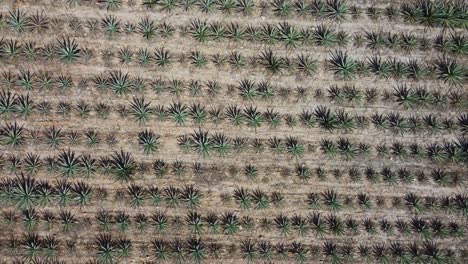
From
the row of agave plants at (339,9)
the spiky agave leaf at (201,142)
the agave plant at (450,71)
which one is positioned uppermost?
the row of agave plants at (339,9)


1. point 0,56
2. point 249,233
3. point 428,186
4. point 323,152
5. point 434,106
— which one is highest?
point 0,56

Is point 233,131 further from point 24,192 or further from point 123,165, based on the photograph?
point 24,192

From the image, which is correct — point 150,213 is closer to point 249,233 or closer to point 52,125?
point 249,233

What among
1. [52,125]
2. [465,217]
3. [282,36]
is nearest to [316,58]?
[282,36]

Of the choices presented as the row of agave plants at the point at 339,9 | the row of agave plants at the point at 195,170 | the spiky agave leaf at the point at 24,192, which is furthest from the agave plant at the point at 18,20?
the spiky agave leaf at the point at 24,192

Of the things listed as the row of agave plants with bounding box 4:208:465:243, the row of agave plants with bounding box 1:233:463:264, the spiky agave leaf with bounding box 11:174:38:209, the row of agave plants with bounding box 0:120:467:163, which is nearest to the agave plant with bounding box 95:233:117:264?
the row of agave plants with bounding box 1:233:463:264

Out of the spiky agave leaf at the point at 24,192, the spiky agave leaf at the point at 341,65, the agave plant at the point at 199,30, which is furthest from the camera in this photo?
the spiky agave leaf at the point at 341,65

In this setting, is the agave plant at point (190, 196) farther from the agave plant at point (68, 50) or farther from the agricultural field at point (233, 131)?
the agave plant at point (68, 50)
